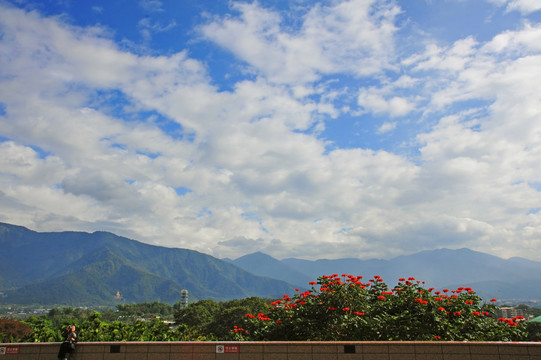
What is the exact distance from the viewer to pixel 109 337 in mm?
13047

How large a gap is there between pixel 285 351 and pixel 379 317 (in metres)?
2.96

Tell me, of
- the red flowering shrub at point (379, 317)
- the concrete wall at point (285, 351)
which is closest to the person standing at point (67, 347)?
the concrete wall at point (285, 351)

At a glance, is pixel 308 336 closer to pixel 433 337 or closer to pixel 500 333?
pixel 433 337

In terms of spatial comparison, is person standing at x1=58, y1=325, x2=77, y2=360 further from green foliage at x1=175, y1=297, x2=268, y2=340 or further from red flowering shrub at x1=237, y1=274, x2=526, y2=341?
green foliage at x1=175, y1=297, x2=268, y2=340

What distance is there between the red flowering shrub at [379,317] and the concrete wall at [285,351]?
3.13 feet

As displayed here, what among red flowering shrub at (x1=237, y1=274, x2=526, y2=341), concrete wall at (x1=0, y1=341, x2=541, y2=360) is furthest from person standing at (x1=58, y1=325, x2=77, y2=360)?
red flowering shrub at (x1=237, y1=274, x2=526, y2=341)

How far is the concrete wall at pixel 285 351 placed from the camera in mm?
9773

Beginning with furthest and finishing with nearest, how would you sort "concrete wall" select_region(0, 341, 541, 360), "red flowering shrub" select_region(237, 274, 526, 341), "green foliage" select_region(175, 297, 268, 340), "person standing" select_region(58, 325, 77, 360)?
"green foliage" select_region(175, 297, 268, 340) < "red flowering shrub" select_region(237, 274, 526, 341) < "person standing" select_region(58, 325, 77, 360) < "concrete wall" select_region(0, 341, 541, 360)

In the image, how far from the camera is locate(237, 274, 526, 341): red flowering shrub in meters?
10.9

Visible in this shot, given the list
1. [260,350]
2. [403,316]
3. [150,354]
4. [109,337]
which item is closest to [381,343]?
[403,316]

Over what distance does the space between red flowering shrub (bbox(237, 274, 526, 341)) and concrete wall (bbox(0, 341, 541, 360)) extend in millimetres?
955

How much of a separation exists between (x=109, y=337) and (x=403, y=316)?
9.89 metres

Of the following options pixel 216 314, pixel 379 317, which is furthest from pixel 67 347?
pixel 216 314

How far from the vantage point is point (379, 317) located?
1094 cm
